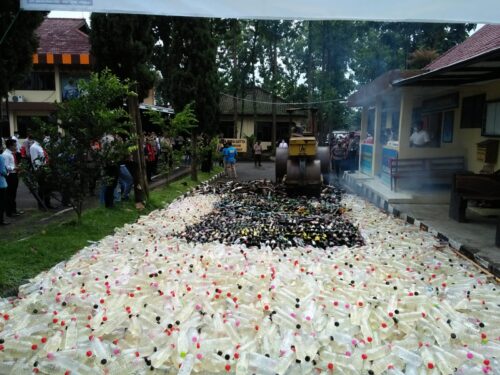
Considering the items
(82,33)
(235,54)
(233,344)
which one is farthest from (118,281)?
(235,54)

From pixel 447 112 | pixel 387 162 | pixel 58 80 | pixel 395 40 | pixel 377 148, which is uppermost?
pixel 395 40

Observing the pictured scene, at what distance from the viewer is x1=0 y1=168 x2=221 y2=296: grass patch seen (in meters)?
5.20

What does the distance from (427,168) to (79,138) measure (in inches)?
345

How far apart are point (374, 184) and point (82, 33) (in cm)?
2008

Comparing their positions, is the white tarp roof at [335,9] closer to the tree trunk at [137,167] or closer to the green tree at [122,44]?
the tree trunk at [137,167]

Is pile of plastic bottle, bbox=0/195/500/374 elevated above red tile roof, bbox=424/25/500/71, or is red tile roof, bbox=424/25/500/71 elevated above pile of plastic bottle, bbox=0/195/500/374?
red tile roof, bbox=424/25/500/71

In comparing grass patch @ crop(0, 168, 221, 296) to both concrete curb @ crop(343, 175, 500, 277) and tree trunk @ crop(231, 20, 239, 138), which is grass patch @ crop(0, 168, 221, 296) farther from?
tree trunk @ crop(231, 20, 239, 138)

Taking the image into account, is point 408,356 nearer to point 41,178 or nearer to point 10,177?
point 41,178

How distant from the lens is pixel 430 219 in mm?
8469

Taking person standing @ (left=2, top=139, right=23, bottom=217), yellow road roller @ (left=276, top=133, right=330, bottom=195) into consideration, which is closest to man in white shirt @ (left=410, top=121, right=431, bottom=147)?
yellow road roller @ (left=276, top=133, right=330, bottom=195)

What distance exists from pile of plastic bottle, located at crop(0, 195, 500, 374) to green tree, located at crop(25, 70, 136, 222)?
2159 mm

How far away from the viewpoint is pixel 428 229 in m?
7.73

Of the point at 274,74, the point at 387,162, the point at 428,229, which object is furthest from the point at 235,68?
the point at 428,229

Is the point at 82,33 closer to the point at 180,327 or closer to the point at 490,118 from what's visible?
the point at 490,118
